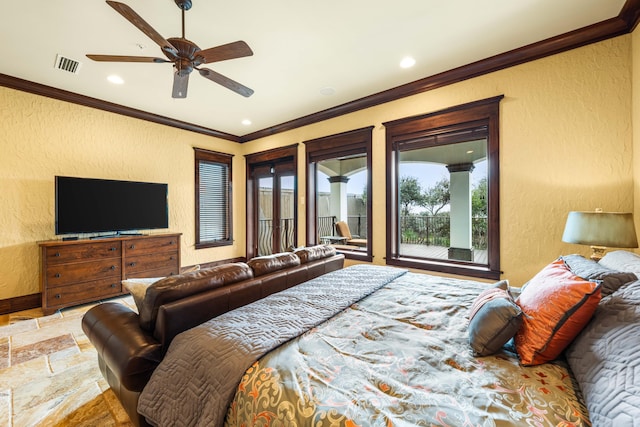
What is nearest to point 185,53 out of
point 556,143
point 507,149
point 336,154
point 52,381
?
point 336,154

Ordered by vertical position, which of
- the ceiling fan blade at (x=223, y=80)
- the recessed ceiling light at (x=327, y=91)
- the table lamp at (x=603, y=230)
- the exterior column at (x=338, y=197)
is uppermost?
the recessed ceiling light at (x=327, y=91)

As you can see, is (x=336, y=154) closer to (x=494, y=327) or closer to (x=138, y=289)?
(x=138, y=289)

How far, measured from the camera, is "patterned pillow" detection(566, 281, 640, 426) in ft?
2.26

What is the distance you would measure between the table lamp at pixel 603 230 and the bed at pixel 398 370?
75 cm

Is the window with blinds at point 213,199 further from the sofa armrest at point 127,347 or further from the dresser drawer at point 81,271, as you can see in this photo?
the sofa armrest at point 127,347

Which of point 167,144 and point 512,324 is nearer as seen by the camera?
point 512,324

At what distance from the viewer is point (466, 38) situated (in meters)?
2.52

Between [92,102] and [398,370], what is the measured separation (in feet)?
16.6

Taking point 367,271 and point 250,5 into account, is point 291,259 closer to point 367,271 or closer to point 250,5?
point 367,271

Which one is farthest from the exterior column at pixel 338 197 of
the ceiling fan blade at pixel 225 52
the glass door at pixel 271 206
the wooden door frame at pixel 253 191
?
the ceiling fan blade at pixel 225 52

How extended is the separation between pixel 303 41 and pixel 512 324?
2774 mm

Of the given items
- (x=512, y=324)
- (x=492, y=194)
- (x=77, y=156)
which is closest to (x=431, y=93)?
(x=492, y=194)

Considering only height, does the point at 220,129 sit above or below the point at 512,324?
above

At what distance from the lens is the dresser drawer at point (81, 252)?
3162mm
